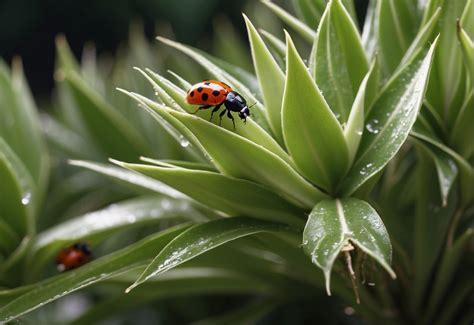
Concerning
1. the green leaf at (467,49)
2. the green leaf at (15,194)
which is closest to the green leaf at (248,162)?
the green leaf at (467,49)

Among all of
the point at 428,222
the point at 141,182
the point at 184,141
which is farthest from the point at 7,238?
the point at 428,222

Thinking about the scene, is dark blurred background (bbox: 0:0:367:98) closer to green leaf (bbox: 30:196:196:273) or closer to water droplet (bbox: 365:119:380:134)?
green leaf (bbox: 30:196:196:273)

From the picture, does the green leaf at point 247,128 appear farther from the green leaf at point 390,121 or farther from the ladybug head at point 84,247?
the ladybug head at point 84,247

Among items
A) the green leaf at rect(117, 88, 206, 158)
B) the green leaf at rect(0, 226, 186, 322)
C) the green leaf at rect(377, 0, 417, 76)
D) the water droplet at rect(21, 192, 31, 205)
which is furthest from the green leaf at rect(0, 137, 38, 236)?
the green leaf at rect(377, 0, 417, 76)

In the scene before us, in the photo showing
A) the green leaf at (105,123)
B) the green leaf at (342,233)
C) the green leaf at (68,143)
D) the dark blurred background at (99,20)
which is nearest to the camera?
the green leaf at (342,233)

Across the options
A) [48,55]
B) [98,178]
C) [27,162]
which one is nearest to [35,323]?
[27,162]

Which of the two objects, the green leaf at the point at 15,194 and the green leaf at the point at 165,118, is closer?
the green leaf at the point at 165,118

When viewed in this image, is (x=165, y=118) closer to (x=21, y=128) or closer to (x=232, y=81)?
(x=232, y=81)
